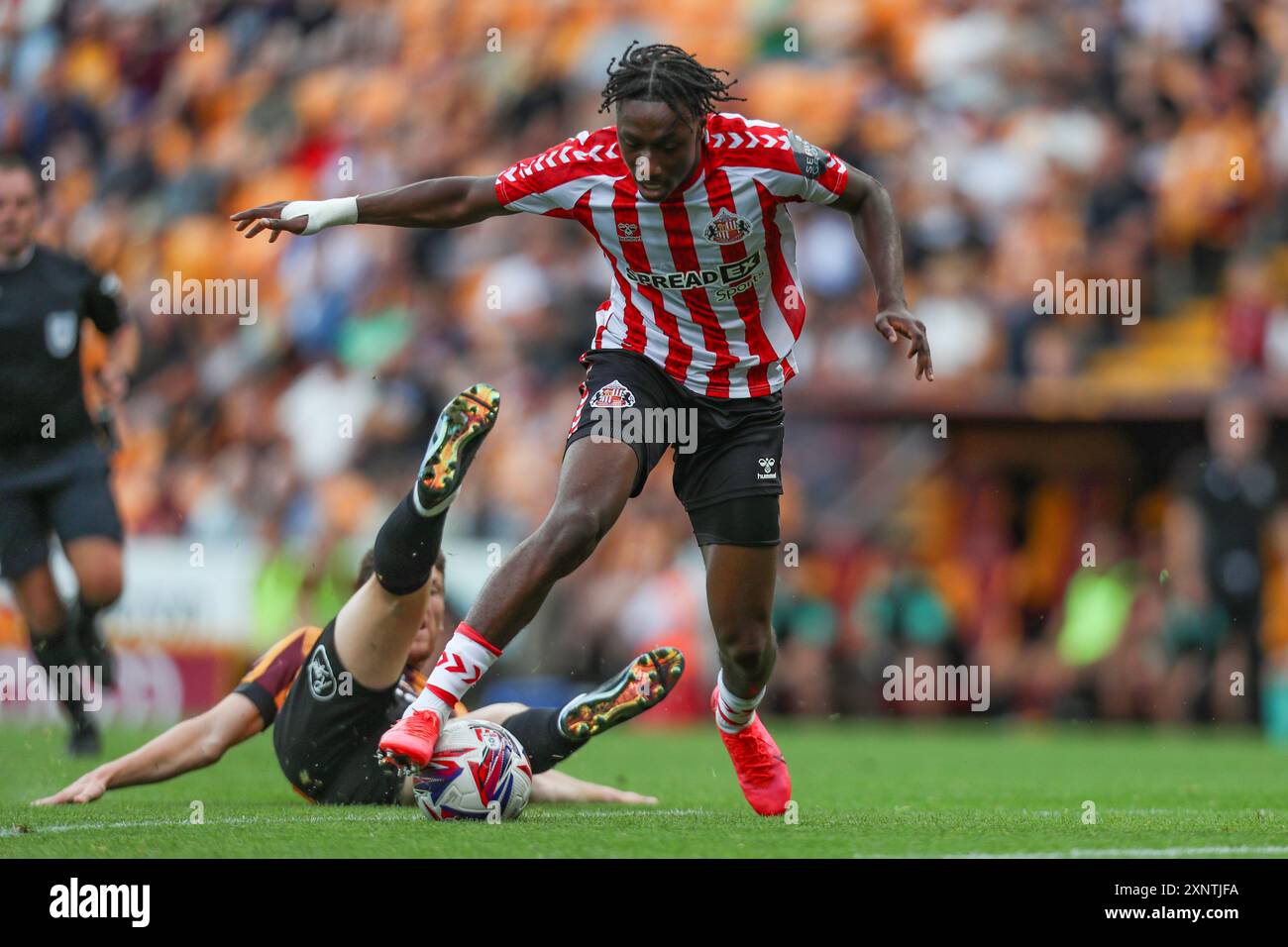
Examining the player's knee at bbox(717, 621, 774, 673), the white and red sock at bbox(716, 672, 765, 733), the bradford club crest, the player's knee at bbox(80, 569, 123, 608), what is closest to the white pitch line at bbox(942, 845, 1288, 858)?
the player's knee at bbox(717, 621, 774, 673)

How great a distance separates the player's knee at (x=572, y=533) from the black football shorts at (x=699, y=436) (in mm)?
282

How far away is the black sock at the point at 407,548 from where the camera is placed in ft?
19.1

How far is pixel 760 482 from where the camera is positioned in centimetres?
617

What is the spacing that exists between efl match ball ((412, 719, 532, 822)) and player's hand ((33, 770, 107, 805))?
131 centimetres

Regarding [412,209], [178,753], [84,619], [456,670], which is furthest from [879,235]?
[84,619]

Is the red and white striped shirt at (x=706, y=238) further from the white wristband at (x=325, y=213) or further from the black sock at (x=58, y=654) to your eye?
the black sock at (x=58, y=654)

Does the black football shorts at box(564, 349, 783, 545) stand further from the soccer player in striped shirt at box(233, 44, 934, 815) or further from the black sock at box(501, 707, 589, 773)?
the black sock at box(501, 707, 589, 773)

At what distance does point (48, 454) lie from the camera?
9016 mm

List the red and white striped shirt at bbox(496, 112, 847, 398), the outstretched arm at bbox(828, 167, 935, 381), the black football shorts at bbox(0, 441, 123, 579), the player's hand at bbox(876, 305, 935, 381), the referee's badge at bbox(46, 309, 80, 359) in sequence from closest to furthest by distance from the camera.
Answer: the player's hand at bbox(876, 305, 935, 381) < the outstretched arm at bbox(828, 167, 935, 381) < the red and white striped shirt at bbox(496, 112, 847, 398) < the black football shorts at bbox(0, 441, 123, 579) < the referee's badge at bbox(46, 309, 80, 359)

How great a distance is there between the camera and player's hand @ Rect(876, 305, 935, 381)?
5621mm

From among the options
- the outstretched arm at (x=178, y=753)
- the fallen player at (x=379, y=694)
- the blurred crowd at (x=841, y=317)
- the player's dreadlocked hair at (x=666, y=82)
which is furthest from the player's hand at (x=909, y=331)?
the blurred crowd at (x=841, y=317)

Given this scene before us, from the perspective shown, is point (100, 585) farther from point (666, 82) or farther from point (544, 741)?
point (666, 82)

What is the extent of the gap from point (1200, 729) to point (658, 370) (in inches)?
323
